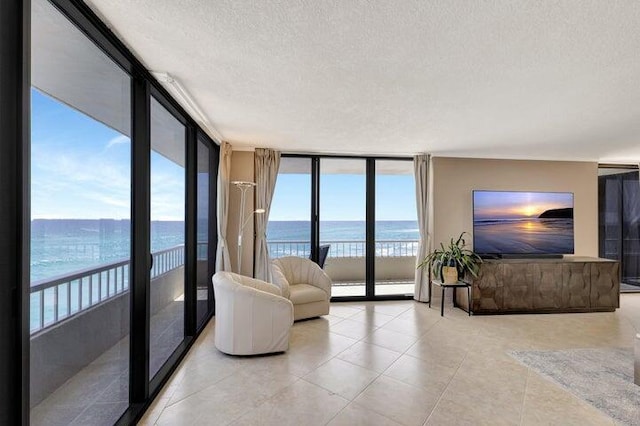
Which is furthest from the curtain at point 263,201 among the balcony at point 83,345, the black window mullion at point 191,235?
the balcony at point 83,345

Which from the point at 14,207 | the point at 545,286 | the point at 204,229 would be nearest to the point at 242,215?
the point at 204,229

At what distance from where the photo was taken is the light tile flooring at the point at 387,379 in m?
2.12

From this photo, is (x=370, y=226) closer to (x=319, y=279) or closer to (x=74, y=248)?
(x=319, y=279)

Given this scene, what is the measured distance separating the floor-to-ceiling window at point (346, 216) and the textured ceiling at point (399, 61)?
143 centimetres

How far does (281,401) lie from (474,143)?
383 cm

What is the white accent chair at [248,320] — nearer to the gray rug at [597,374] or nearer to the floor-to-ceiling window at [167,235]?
the floor-to-ceiling window at [167,235]

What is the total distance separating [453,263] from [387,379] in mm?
2460

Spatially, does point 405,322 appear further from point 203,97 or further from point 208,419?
point 203,97

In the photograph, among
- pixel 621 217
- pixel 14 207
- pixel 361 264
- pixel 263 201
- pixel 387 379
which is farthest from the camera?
pixel 621 217

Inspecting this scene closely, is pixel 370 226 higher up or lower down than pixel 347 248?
higher up

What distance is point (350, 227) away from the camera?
5.11 meters

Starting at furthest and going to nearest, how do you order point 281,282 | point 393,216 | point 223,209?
point 393,216, point 223,209, point 281,282

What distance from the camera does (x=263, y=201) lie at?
461 cm

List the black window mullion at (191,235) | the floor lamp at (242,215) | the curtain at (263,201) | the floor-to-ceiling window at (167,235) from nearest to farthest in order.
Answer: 1. the floor-to-ceiling window at (167,235)
2. the black window mullion at (191,235)
3. the floor lamp at (242,215)
4. the curtain at (263,201)
